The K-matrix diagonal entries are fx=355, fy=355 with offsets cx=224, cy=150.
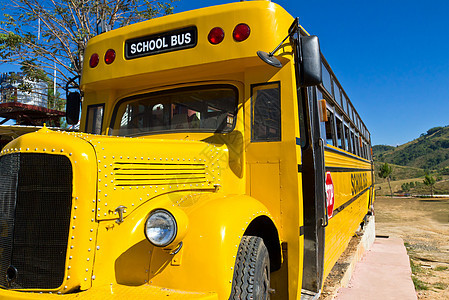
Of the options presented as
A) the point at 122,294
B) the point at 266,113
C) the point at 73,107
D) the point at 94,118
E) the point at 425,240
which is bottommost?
the point at 425,240

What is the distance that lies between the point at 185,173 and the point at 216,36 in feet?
3.94

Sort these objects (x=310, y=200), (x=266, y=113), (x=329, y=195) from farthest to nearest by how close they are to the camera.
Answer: (x=329, y=195), (x=310, y=200), (x=266, y=113)

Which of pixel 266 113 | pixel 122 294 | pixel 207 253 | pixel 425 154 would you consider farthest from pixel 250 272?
pixel 425 154

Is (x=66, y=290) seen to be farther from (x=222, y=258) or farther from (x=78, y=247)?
(x=222, y=258)

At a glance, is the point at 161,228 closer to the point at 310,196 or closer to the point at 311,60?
the point at 310,196

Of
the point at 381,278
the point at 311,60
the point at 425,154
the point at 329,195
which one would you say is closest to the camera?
the point at 311,60

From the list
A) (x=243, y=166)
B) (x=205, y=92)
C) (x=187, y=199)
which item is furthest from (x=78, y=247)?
(x=205, y=92)

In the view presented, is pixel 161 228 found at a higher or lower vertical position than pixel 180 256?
higher

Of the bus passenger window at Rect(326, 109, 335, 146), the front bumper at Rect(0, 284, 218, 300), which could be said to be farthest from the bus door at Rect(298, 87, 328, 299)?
the front bumper at Rect(0, 284, 218, 300)

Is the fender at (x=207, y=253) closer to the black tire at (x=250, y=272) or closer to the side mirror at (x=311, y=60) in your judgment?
the black tire at (x=250, y=272)

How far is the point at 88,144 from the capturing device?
82.1 inches

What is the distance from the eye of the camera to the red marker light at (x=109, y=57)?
344cm

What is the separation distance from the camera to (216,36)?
2980mm

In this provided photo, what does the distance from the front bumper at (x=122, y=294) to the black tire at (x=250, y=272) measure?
280 mm
